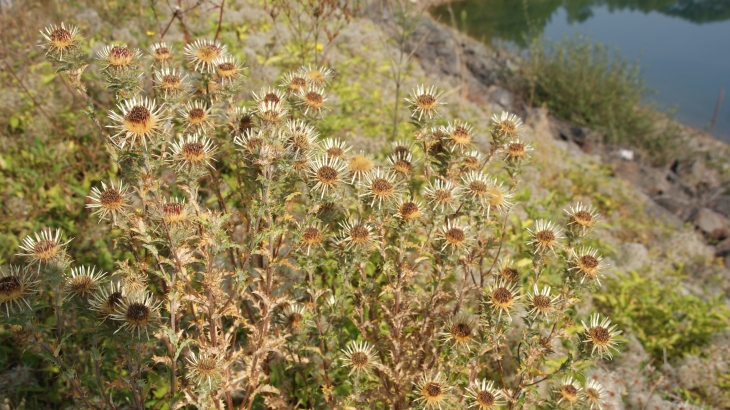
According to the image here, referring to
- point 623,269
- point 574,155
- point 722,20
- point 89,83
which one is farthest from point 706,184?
point 722,20

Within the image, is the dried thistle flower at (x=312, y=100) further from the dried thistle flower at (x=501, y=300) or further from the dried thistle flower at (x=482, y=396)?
the dried thistle flower at (x=482, y=396)

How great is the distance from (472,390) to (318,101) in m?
1.33

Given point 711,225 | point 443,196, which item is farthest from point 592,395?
point 711,225

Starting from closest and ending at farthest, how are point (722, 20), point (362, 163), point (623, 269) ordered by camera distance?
point (362, 163) → point (623, 269) → point (722, 20)

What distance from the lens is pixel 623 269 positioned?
14.3ft

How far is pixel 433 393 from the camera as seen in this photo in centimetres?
177

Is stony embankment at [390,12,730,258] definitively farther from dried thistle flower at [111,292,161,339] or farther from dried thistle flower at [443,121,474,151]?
dried thistle flower at [111,292,161,339]

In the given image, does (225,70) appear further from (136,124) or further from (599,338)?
(599,338)

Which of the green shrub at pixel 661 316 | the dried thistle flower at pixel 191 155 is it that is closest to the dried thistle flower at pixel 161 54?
the dried thistle flower at pixel 191 155

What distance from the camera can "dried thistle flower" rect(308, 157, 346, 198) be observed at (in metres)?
1.79

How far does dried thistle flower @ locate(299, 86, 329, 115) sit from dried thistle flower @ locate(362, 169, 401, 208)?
46 centimetres

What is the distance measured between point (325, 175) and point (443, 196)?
445 mm

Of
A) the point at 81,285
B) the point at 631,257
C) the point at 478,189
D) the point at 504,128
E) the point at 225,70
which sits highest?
the point at 631,257

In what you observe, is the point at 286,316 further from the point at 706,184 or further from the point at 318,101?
the point at 706,184
